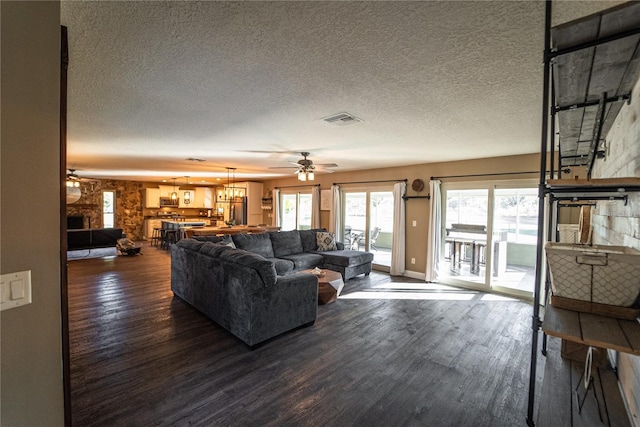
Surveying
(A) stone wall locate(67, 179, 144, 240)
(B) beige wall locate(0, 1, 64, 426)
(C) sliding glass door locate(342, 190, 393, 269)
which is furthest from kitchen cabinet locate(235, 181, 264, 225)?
(B) beige wall locate(0, 1, 64, 426)

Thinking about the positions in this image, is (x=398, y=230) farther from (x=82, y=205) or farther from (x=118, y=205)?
Answer: (x=82, y=205)

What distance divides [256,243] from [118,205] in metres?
8.66

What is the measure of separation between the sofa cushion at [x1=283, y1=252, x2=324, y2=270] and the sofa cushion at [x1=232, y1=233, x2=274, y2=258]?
15.8 inches

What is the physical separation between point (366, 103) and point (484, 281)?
4.43 metres

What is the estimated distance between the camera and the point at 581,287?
4.31 ft

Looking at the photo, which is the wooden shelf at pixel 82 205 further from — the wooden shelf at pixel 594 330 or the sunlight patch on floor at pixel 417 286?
the wooden shelf at pixel 594 330

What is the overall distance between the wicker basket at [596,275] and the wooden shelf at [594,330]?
90 mm

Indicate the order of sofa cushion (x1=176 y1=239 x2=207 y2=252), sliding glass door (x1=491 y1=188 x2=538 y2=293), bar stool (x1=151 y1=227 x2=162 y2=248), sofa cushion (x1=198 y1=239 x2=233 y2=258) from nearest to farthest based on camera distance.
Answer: sofa cushion (x1=198 y1=239 x2=233 y2=258), sofa cushion (x1=176 y1=239 x2=207 y2=252), sliding glass door (x1=491 y1=188 x2=538 y2=293), bar stool (x1=151 y1=227 x2=162 y2=248)

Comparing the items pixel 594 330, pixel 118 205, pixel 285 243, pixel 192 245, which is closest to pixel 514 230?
pixel 285 243

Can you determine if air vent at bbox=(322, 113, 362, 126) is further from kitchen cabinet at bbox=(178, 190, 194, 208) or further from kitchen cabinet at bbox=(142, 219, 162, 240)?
kitchen cabinet at bbox=(178, 190, 194, 208)

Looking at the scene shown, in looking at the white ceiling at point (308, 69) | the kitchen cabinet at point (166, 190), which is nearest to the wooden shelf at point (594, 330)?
the white ceiling at point (308, 69)

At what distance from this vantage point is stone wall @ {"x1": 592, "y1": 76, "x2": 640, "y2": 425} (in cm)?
138

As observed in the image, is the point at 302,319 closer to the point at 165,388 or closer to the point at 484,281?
the point at 165,388

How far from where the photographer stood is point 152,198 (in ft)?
38.3
